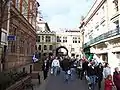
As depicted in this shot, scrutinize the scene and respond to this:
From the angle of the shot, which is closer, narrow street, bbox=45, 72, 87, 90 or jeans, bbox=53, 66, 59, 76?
narrow street, bbox=45, 72, 87, 90

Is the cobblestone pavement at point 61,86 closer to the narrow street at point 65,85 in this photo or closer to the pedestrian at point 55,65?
the narrow street at point 65,85

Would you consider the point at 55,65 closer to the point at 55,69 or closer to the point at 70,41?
the point at 55,69

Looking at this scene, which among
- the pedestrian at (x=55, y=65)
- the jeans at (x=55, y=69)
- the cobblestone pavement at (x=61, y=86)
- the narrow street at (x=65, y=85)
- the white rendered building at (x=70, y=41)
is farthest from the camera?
the white rendered building at (x=70, y=41)

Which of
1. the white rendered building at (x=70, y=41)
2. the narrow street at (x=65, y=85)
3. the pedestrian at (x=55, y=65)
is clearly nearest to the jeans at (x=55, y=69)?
the pedestrian at (x=55, y=65)

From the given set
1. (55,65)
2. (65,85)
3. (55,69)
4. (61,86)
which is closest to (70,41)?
(55,69)

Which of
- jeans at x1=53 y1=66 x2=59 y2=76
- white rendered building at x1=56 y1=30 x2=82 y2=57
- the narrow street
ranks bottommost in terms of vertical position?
the narrow street

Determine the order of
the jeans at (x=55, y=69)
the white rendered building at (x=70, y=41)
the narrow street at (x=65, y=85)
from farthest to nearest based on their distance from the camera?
1. the white rendered building at (x=70, y=41)
2. the jeans at (x=55, y=69)
3. the narrow street at (x=65, y=85)

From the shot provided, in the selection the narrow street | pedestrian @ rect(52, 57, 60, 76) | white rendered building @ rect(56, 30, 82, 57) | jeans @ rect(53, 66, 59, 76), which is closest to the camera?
the narrow street

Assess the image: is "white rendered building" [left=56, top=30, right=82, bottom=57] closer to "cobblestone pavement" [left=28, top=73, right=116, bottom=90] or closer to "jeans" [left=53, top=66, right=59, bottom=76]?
"jeans" [left=53, top=66, right=59, bottom=76]

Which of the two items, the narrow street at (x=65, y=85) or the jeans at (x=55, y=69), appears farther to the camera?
the jeans at (x=55, y=69)

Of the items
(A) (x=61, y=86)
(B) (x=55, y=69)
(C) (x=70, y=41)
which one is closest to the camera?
(A) (x=61, y=86)

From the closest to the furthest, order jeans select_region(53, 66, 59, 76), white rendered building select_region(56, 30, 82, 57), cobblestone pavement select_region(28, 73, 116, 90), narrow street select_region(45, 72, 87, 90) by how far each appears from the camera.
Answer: cobblestone pavement select_region(28, 73, 116, 90) < narrow street select_region(45, 72, 87, 90) < jeans select_region(53, 66, 59, 76) < white rendered building select_region(56, 30, 82, 57)

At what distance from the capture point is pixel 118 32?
25.8 meters

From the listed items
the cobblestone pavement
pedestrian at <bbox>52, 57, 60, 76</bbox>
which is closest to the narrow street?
the cobblestone pavement
